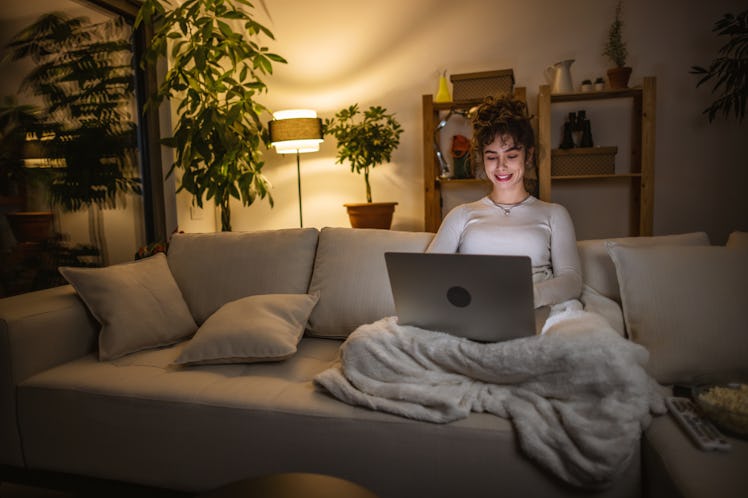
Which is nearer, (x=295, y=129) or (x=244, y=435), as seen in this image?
(x=244, y=435)

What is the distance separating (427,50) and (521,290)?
2.44 metres

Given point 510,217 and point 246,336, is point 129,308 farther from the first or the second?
point 510,217

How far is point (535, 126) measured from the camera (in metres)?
2.92

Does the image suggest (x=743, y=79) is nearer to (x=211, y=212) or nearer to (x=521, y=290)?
(x=521, y=290)

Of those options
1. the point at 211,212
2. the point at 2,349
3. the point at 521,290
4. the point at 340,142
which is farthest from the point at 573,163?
the point at 2,349

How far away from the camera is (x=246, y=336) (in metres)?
1.53

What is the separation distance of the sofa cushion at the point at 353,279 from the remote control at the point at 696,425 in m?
0.89

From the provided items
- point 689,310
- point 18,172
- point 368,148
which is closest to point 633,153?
point 368,148

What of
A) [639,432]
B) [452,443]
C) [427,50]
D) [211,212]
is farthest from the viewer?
[211,212]

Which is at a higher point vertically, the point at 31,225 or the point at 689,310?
the point at 31,225

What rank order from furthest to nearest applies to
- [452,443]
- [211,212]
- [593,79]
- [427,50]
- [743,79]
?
[211,212] → [427,50] → [593,79] → [743,79] → [452,443]

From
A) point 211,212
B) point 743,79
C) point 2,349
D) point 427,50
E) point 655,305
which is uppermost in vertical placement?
point 427,50

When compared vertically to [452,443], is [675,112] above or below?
above

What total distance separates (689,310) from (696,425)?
1.16 ft
